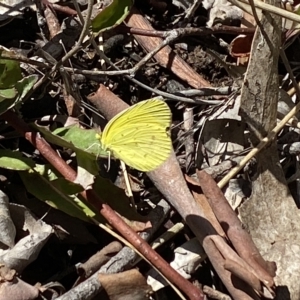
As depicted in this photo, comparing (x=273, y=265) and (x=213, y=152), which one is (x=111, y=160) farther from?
(x=273, y=265)

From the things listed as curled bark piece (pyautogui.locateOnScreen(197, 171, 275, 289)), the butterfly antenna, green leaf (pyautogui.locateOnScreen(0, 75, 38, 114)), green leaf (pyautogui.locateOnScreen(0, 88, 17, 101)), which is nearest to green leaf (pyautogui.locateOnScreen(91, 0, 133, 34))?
green leaf (pyautogui.locateOnScreen(0, 75, 38, 114))

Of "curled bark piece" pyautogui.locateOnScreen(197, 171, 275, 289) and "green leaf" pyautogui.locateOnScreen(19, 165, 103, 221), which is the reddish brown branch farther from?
"curled bark piece" pyautogui.locateOnScreen(197, 171, 275, 289)

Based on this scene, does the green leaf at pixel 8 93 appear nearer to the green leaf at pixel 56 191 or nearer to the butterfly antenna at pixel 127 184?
the green leaf at pixel 56 191

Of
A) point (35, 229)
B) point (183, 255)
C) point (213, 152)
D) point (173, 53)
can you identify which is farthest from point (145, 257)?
point (173, 53)

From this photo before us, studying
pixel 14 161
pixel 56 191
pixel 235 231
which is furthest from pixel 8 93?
pixel 235 231

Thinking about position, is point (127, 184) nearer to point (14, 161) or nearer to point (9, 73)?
point (14, 161)
